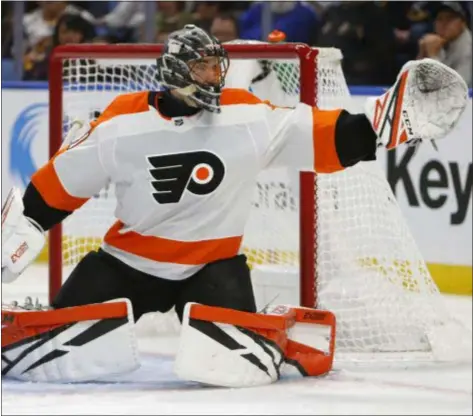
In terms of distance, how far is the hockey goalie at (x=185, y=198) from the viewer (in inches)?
123

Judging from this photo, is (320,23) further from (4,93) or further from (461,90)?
(461,90)

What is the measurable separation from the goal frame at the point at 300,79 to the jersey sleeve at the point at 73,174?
505 millimetres

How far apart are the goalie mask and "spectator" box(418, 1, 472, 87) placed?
2328mm

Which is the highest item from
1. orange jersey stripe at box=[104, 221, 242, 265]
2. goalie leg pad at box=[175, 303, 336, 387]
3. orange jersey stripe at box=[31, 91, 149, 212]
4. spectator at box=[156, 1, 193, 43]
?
spectator at box=[156, 1, 193, 43]

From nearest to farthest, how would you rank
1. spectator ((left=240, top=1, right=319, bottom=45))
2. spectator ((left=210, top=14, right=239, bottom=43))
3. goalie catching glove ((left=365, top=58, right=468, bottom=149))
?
goalie catching glove ((left=365, top=58, right=468, bottom=149)) < spectator ((left=240, top=1, right=319, bottom=45)) < spectator ((left=210, top=14, right=239, bottom=43))

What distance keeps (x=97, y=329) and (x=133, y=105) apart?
534 millimetres

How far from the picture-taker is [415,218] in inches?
203

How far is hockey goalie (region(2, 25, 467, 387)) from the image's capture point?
3133mm

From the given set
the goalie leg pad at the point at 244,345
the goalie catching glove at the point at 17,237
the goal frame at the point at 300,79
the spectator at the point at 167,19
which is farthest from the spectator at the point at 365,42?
the goalie catching glove at the point at 17,237

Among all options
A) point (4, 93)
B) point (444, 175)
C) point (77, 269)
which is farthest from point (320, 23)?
point (77, 269)

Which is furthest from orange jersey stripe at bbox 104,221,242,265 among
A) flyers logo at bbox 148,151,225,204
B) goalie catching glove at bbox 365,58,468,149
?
goalie catching glove at bbox 365,58,468,149

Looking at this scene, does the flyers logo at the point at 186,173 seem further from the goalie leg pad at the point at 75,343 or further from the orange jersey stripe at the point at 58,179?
the goalie leg pad at the point at 75,343

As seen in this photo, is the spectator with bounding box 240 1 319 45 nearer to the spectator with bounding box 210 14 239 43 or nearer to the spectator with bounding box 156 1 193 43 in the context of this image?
the spectator with bounding box 210 14 239 43

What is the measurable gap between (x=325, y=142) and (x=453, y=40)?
2.27 m
